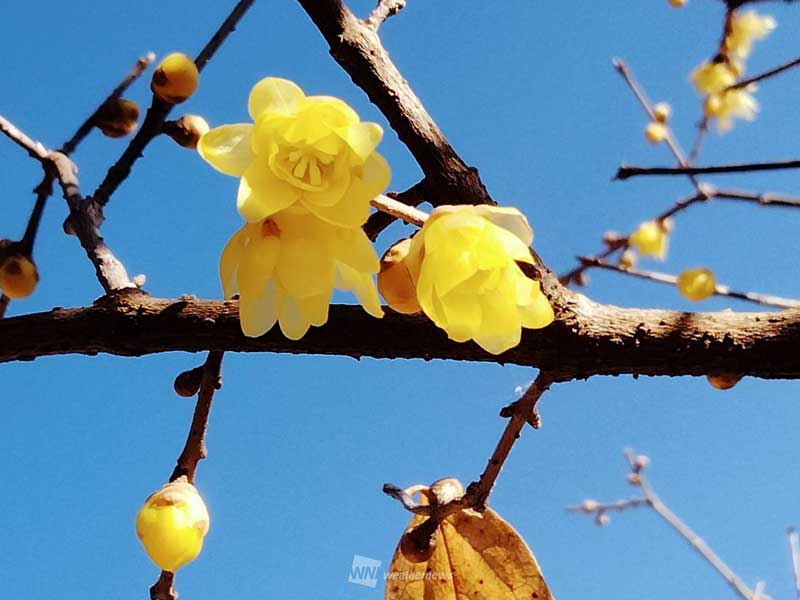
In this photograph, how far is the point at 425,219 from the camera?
82cm

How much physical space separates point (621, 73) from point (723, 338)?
219cm

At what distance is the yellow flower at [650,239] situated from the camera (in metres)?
3.29

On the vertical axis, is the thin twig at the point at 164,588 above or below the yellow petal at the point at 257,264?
below

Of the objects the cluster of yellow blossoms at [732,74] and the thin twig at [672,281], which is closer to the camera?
the thin twig at [672,281]

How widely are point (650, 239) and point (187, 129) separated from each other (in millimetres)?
2556

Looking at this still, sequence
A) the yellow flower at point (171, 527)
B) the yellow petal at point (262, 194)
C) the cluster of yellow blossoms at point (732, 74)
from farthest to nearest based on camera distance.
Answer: the cluster of yellow blossoms at point (732, 74), the yellow flower at point (171, 527), the yellow petal at point (262, 194)

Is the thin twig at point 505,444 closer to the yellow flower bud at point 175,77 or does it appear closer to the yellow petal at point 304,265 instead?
the yellow petal at point 304,265

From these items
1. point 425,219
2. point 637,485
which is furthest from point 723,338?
point 637,485

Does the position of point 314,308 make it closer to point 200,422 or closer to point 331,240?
point 331,240

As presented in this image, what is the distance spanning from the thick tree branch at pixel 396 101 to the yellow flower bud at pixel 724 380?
0.31m

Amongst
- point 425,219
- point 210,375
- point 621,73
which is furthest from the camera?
point 621,73

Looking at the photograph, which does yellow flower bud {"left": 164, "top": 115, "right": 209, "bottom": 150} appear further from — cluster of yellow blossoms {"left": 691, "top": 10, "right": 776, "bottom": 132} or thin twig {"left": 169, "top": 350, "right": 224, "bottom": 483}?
cluster of yellow blossoms {"left": 691, "top": 10, "right": 776, "bottom": 132}

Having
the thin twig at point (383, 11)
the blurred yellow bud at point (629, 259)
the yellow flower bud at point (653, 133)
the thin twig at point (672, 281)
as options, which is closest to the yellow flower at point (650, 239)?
the blurred yellow bud at point (629, 259)

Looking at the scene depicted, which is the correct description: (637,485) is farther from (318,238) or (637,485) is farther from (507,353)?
(318,238)
